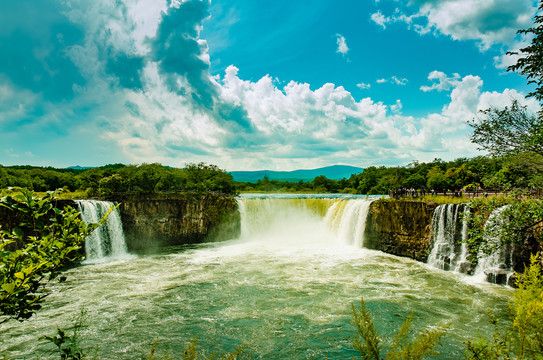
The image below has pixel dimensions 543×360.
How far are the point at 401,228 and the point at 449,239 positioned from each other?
4.18 m

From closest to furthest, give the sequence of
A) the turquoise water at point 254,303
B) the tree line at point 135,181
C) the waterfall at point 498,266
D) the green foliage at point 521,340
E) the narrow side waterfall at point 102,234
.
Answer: the green foliage at point 521,340 → the turquoise water at point 254,303 → the waterfall at point 498,266 → the narrow side waterfall at point 102,234 → the tree line at point 135,181

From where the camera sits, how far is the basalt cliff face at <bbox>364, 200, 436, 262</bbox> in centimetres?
2225

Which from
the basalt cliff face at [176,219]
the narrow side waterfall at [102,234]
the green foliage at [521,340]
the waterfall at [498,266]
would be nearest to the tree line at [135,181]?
the basalt cliff face at [176,219]

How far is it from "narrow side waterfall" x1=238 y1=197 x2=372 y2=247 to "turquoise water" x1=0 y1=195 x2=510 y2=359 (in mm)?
7190

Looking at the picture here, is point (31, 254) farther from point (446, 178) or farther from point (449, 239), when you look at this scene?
point (446, 178)

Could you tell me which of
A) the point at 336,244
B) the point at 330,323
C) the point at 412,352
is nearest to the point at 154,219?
the point at 336,244

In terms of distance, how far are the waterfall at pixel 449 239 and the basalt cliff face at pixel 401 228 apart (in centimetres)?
80

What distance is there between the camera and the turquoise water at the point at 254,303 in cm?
1068

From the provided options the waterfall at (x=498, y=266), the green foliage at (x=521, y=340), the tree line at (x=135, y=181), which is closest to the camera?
the green foliage at (x=521, y=340)

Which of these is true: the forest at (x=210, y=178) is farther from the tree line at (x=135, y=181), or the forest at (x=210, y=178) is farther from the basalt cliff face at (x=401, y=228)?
the basalt cliff face at (x=401, y=228)

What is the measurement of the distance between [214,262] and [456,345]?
16624 millimetres

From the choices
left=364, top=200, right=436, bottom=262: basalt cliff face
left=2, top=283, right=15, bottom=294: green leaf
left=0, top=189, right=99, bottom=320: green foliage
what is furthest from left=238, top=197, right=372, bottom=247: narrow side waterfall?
left=2, top=283, right=15, bottom=294: green leaf

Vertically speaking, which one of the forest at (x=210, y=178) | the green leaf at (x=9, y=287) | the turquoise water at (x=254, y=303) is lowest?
the turquoise water at (x=254, y=303)

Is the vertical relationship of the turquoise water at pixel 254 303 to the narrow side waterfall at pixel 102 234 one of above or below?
below
